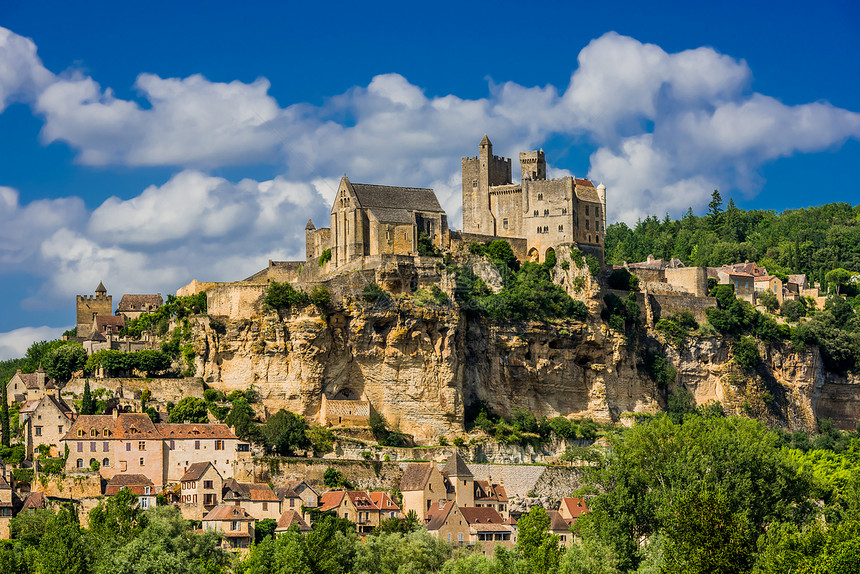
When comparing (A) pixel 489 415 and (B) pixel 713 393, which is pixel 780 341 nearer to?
(B) pixel 713 393

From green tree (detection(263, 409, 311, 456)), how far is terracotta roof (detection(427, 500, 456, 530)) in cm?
872

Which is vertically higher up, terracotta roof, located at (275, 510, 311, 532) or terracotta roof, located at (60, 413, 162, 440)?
terracotta roof, located at (60, 413, 162, 440)

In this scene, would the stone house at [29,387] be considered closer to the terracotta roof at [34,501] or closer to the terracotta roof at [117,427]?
the terracotta roof at [117,427]

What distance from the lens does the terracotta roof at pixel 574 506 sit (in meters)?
74.7

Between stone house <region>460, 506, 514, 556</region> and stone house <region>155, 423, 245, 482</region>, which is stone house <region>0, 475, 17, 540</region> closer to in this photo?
stone house <region>155, 423, 245, 482</region>

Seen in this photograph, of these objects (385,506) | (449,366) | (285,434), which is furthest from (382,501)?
(449,366)

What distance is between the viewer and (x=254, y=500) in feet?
228

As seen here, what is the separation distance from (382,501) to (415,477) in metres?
2.95

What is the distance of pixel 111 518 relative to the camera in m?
63.4

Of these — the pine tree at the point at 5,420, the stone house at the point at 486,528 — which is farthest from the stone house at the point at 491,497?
the pine tree at the point at 5,420

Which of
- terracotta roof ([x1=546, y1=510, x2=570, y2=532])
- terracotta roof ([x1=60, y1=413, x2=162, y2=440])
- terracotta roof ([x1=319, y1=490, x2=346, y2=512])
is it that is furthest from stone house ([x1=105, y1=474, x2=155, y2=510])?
terracotta roof ([x1=546, y1=510, x2=570, y2=532])

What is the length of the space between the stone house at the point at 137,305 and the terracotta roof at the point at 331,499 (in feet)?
92.6

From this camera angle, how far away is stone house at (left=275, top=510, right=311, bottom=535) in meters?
67.3

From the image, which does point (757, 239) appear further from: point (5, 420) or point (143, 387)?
point (5, 420)
